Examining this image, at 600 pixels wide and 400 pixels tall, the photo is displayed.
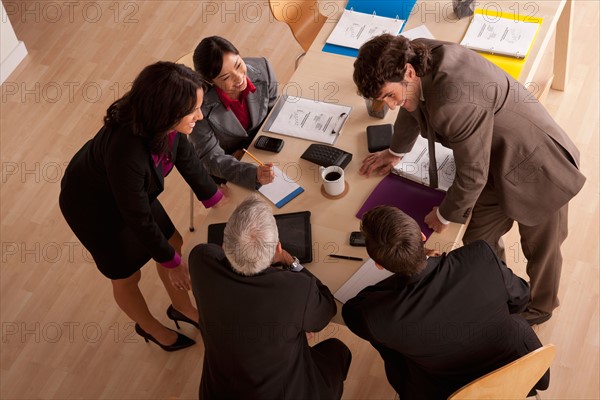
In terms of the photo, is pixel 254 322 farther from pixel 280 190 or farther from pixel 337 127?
pixel 337 127

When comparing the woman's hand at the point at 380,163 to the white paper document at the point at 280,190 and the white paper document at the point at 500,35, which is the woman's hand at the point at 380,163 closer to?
the white paper document at the point at 280,190

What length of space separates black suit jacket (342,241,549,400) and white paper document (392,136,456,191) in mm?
480

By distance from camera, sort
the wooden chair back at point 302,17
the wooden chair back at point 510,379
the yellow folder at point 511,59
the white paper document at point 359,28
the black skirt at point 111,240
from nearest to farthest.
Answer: the wooden chair back at point 510,379
the black skirt at point 111,240
the yellow folder at point 511,59
the white paper document at point 359,28
the wooden chair back at point 302,17

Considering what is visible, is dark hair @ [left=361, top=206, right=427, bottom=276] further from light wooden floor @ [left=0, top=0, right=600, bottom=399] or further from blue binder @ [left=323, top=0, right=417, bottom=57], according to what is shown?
blue binder @ [left=323, top=0, right=417, bottom=57]

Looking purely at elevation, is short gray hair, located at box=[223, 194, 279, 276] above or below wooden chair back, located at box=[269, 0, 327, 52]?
above

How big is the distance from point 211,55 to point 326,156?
0.62 meters

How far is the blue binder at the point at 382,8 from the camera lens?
142 inches

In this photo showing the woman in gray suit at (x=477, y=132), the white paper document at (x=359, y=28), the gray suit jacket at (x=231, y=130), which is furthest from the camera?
the white paper document at (x=359, y=28)

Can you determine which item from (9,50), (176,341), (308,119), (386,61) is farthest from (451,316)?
(9,50)

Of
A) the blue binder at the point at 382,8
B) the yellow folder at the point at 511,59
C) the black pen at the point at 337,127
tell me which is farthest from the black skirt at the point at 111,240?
the yellow folder at the point at 511,59

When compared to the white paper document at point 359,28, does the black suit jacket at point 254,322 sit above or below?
below

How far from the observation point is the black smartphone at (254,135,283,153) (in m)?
3.20

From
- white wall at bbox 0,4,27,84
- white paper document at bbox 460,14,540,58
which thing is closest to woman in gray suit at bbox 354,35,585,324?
white paper document at bbox 460,14,540,58

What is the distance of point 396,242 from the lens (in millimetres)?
2422
